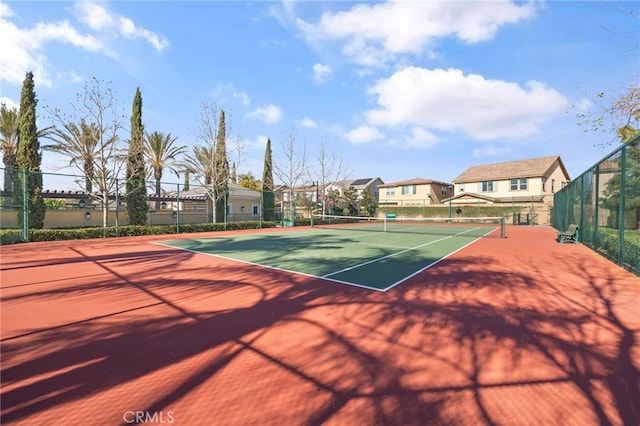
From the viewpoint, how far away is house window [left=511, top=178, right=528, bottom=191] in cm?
3922

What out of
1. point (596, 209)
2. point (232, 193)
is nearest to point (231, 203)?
point (232, 193)

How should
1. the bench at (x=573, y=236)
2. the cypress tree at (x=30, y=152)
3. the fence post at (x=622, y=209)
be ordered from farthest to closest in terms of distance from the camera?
the cypress tree at (x=30, y=152) → the bench at (x=573, y=236) → the fence post at (x=622, y=209)

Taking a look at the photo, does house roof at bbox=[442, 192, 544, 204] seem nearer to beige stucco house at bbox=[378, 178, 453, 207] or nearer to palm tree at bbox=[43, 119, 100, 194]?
beige stucco house at bbox=[378, 178, 453, 207]

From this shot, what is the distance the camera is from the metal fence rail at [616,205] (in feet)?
23.5

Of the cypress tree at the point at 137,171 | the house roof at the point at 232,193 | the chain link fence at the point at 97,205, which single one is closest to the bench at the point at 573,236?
the chain link fence at the point at 97,205

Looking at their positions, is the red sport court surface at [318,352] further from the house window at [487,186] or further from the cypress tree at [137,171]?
the house window at [487,186]

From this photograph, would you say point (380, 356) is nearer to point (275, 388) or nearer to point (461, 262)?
point (275, 388)

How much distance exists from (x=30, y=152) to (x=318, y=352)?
22689 mm

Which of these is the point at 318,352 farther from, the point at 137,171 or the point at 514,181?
the point at 514,181

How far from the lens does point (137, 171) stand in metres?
21.4

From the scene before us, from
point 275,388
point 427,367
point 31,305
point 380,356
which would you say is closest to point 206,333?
point 275,388

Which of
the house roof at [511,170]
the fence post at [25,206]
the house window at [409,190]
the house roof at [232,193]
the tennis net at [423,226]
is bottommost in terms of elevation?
the tennis net at [423,226]

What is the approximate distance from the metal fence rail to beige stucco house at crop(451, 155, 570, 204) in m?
28.3

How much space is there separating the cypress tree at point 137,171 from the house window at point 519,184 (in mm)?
42281
